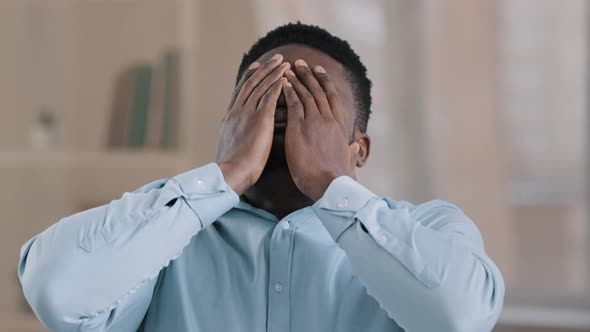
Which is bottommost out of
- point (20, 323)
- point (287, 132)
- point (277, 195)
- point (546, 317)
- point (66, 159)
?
point (20, 323)

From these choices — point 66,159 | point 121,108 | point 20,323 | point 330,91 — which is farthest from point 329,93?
point 20,323

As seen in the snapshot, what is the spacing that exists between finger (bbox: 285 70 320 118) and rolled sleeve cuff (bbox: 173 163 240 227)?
19 centimetres

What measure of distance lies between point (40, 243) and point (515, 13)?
6.71 feet

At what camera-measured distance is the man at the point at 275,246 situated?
1167 mm

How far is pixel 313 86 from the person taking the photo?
4.50 ft

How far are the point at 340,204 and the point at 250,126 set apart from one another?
0.23 m

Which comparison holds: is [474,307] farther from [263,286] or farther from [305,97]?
[305,97]

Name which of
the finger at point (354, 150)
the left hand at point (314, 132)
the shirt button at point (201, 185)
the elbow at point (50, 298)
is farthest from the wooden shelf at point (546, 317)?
the elbow at point (50, 298)

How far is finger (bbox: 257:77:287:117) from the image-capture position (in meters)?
1.35

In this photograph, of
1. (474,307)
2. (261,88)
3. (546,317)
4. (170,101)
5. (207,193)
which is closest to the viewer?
(474,307)

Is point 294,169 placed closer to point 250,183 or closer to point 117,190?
point 250,183

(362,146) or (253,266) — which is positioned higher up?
(362,146)

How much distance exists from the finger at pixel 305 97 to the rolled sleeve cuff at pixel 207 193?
19 centimetres

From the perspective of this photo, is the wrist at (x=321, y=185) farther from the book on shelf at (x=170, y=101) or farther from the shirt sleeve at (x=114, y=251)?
the book on shelf at (x=170, y=101)
